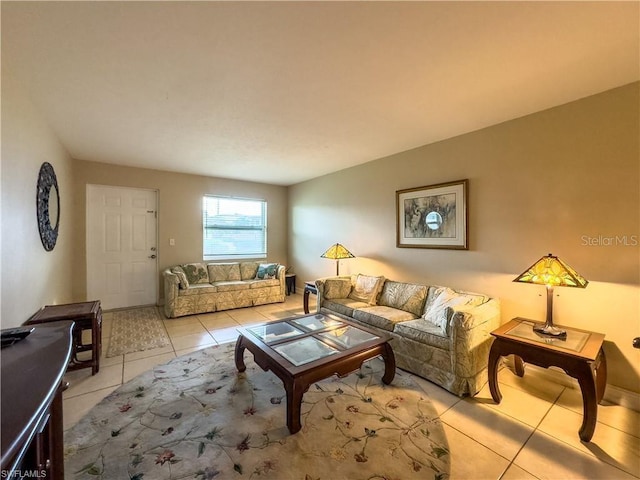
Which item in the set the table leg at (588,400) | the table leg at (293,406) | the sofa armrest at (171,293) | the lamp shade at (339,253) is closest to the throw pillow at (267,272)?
the lamp shade at (339,253)

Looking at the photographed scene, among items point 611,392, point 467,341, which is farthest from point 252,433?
point 611,392

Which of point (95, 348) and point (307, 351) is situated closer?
point (307, 351)

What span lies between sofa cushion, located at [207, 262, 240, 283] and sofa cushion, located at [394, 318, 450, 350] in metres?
3.49

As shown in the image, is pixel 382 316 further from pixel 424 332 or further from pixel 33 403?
pixel 33 403

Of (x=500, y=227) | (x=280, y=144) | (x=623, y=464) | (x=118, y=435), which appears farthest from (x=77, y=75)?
(x=623, y=464)

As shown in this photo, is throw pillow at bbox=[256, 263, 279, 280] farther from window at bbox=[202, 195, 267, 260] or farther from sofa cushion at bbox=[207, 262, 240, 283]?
Answer: window at bbox=[202, 195, 267, 260]

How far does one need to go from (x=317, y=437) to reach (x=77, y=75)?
3.05 meters

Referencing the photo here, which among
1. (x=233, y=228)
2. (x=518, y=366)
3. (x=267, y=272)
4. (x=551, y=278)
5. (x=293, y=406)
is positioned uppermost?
(x=233, y=228)

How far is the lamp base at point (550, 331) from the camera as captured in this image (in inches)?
81.6

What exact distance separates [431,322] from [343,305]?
1.06 metres

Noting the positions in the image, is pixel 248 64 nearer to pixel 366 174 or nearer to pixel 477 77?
pixel 477 77

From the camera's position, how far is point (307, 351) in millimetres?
2125

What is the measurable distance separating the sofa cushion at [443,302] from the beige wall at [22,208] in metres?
3.36

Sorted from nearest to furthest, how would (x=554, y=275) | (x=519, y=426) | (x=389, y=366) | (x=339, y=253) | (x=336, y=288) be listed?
(x=519, y=426) → (x=554, y=275) → (x=389, y=366) → (x=336, y=288) → (x=339, y=253)
